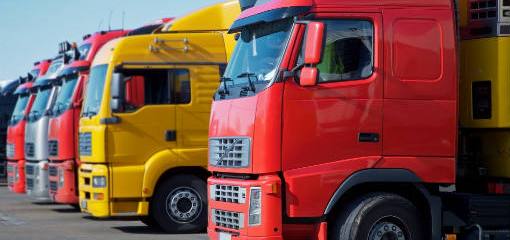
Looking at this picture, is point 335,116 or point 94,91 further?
point 94,91

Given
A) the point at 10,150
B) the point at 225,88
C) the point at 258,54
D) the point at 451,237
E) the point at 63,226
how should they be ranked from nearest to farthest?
the point at 451,237, the point at 258,54, the point at 225,88, the point at 63,226, the point at 10,150

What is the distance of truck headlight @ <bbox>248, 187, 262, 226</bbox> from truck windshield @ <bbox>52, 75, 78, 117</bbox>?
9.00 meters

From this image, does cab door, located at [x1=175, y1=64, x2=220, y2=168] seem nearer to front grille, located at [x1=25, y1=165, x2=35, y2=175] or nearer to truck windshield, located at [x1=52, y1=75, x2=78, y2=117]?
truck windshield, located at [x1=52, y1=75, x2=78, y2=117]

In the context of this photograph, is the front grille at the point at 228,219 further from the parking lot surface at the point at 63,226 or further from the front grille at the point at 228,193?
the parking lot surface at the point at 63,226

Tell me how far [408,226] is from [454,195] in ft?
2.01

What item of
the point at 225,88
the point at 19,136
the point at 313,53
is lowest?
the point at 19,136

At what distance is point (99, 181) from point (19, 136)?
7951mm

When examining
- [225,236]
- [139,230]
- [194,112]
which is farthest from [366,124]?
[139,230]

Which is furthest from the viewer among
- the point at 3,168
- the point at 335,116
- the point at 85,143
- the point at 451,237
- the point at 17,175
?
the point at 3,168

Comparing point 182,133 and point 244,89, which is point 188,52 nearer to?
point 182,133

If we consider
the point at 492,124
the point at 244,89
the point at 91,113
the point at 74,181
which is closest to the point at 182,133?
the point at 91,113

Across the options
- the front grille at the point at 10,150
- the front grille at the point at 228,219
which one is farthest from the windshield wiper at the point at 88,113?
the front grille at the point at 10,150

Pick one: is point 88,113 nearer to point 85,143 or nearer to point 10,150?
point 85,143

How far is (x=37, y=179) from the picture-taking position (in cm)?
2023
